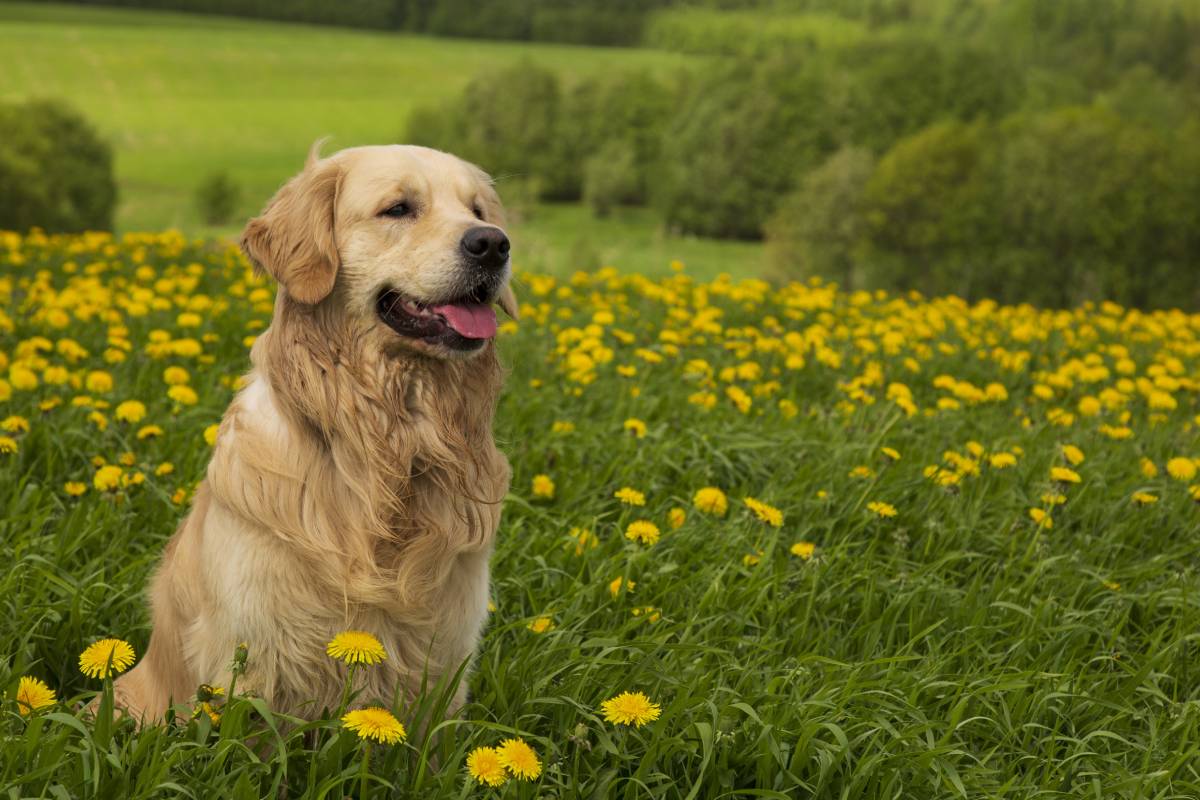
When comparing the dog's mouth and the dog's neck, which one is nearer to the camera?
the dog's neck

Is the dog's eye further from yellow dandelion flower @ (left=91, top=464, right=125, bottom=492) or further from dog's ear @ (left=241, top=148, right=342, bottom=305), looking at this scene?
yellow dandelion flower @ (left=91, top=464, right=125, bottom=492)

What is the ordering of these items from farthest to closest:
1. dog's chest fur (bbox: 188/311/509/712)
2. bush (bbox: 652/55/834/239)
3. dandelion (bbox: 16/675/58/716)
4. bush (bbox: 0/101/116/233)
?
bush (bbox: 652/55/834/239) → bush (bbox: 0/101/116/233) → dog's chest fur (bbox: 188/311/509/712) → dandelion (bbox: 16/675/58/716)

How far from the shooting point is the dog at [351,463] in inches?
100

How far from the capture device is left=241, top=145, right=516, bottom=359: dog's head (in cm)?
274

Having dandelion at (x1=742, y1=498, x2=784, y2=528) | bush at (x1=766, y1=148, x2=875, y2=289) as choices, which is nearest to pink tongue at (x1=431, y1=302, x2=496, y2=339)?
dandelion at (x1=742, y1=498, x2=784, y2=528)

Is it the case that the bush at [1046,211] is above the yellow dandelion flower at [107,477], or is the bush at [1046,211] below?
below

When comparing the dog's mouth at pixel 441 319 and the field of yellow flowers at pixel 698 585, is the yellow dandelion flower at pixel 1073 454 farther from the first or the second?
the dog's mouth at pixel 441 319

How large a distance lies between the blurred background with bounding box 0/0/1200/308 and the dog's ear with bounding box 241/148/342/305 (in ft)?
94.3

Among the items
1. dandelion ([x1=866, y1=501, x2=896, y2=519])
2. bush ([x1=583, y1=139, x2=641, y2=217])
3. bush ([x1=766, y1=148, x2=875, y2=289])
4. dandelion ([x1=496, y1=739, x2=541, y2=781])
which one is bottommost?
bush ([x1=583, y1=139, x2=641, y2=217])

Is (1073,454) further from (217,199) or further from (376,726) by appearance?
(217,199)

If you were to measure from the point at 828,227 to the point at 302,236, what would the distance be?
36478 mm

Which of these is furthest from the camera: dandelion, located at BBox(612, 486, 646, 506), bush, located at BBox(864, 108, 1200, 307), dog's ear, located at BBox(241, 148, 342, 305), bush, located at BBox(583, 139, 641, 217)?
Answer: bush, located at BBox(583, 139, 641, 217)

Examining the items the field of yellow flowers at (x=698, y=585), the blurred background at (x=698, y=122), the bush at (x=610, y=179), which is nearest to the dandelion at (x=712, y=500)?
the field of yellow flowers at (x=698, y=585)

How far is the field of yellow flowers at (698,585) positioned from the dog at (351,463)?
0.59 feet
